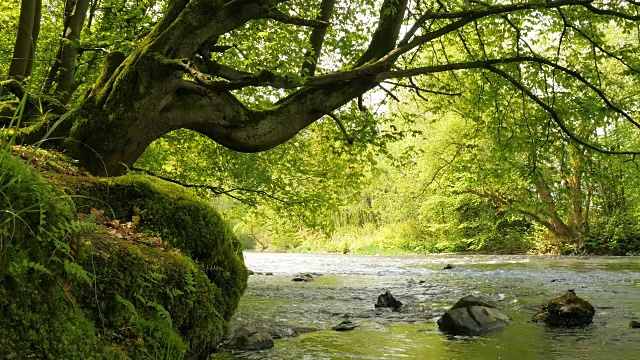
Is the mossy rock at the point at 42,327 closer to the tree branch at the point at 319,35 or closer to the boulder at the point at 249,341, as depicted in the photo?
the boulder at the point at 249,341

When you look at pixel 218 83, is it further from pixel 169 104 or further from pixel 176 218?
pixel 176 218

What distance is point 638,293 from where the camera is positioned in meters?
12.0

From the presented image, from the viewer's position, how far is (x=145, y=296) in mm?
3637

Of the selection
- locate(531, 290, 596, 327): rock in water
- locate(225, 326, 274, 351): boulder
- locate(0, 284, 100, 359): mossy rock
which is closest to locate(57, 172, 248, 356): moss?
locate(0, 284, 100, 359): mossy rock

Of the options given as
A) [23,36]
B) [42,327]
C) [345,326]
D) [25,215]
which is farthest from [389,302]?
[25,215]

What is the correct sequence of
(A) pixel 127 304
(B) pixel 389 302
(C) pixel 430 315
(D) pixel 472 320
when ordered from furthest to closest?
(B) pixel 389 302
(C) pixel 430 315
(D) pixel 472 320
(A) pixel 127 304

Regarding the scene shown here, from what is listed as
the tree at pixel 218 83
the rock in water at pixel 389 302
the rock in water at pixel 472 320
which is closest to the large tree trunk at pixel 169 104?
the tree at pixel 218 83

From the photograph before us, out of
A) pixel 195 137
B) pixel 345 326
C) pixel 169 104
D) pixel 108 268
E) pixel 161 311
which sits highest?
pixel 195 137

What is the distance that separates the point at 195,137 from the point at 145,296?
9.16m

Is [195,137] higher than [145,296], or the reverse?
[195,137]

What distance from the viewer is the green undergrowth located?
91.7 inches

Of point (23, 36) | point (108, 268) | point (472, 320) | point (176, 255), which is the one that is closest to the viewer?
point (108, 268)

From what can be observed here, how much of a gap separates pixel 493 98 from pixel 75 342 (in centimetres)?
877

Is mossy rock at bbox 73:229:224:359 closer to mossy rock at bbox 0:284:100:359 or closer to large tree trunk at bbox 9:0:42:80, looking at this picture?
mossy rock at bbox 0:284:100:359
